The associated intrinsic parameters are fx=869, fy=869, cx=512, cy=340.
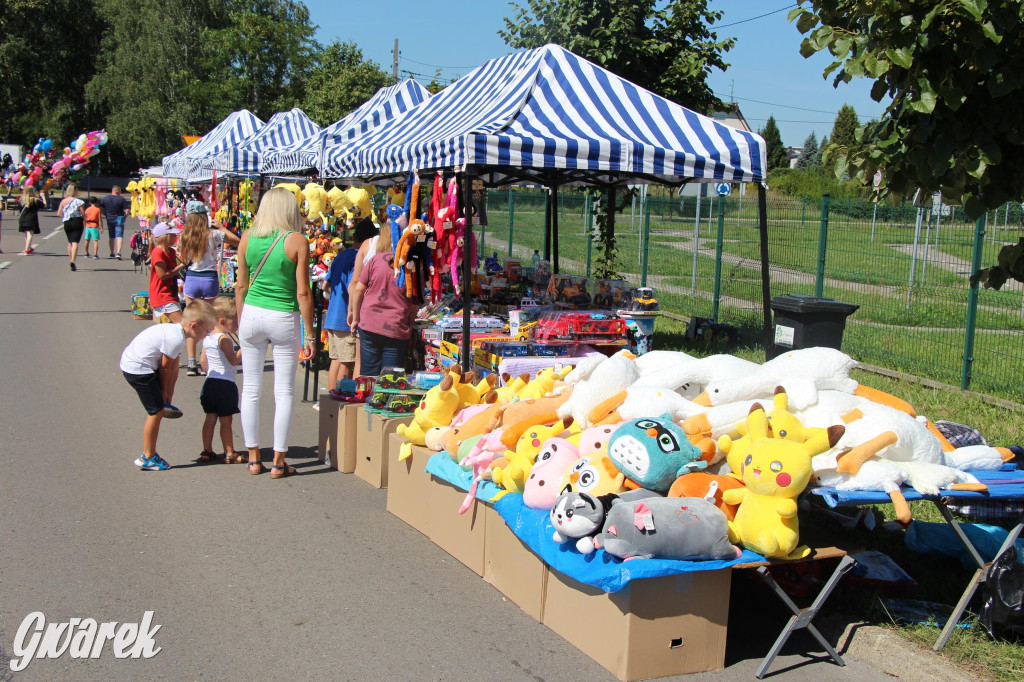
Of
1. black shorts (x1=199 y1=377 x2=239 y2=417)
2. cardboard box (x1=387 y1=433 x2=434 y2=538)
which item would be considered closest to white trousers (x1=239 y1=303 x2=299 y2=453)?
black shorts (x1=199 y1=377 x2=239 y2=417)

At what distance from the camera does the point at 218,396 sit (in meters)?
6.39

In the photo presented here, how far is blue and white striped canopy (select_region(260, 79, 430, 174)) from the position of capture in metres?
11.7

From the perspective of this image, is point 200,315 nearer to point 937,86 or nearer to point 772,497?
point 772,497

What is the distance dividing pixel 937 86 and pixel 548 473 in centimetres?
242

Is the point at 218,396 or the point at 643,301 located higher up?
the point at 643,301

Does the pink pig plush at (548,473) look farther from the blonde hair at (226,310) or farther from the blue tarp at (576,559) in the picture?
the blonde hair at (226,310)

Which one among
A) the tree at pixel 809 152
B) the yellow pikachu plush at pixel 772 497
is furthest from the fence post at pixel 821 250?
the tree at pixel 809 152

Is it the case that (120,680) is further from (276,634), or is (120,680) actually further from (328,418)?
(328,418)

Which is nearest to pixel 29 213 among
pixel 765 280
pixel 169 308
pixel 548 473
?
pixel 169 308

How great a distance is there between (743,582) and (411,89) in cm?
1006

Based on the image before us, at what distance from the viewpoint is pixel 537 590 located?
424 cm

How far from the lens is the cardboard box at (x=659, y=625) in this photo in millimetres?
3623

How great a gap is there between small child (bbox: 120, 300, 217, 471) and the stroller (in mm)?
15075

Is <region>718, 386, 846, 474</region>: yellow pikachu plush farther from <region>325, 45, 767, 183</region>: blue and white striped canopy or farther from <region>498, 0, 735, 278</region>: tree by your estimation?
<region>498, 0, 735, 278</region>: tree
